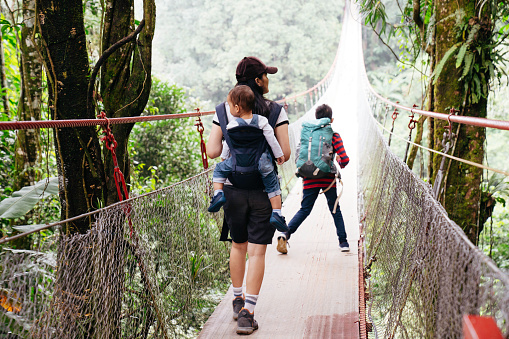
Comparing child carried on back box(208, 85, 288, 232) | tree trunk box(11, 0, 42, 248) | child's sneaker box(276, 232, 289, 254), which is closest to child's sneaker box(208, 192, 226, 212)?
child carried on back box(208, 85, 288, 232)

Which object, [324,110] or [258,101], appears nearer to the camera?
[258,101]

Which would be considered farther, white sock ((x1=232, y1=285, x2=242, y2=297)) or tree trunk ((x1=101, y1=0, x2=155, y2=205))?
tree trunk ((x1=101, y1=0, x2=155, y2=205))

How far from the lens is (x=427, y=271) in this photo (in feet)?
3.25

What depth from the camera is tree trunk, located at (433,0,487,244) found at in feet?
5.93

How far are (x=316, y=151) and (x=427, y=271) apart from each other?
122 centimetres

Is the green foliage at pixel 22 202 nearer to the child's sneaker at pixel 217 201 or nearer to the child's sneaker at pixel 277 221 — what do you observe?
the child's sneaker at pixel 217 201

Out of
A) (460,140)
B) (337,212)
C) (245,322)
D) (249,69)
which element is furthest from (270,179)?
(337,212)

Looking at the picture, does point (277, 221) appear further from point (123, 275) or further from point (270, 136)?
point (123, 275)

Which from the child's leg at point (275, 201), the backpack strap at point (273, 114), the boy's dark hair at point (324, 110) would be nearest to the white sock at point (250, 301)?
the child's leg at point (275, 201)

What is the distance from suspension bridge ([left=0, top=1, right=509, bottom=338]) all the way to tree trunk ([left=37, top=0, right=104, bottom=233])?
169 mm

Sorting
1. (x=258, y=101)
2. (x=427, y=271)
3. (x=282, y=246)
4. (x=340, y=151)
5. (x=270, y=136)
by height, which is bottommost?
(x=282, y=246)

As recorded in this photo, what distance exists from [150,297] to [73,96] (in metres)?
0.64

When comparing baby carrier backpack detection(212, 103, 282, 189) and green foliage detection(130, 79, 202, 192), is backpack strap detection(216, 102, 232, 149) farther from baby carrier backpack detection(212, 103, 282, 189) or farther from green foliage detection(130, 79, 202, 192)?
green foliage detection(130, 79, 202, 192)

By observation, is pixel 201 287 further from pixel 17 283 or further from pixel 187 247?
pixel 17 283
